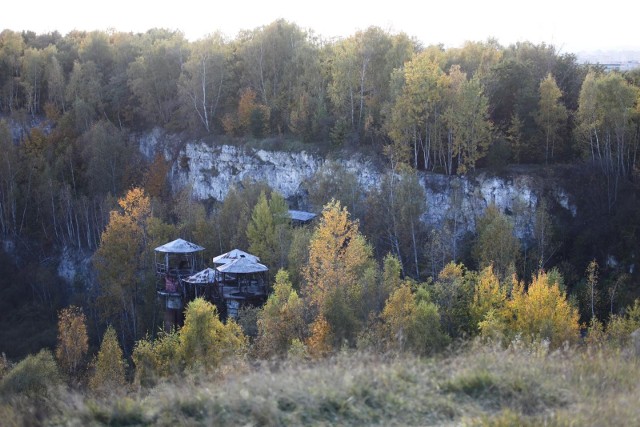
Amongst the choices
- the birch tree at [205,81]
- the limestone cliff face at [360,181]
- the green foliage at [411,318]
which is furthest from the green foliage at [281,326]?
the birch tree at [205,81]

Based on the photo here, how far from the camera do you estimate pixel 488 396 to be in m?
→ 8.23

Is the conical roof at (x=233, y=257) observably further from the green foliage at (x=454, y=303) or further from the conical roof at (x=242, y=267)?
the green foliage at (x=454, y=303)

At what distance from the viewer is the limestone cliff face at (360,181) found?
114 ft

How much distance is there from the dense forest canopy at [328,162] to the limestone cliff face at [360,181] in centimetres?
83

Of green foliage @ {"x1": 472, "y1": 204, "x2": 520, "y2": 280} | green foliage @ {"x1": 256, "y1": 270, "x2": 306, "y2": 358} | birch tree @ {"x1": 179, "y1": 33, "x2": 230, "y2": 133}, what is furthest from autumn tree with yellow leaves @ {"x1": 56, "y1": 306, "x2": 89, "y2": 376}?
birch tree @ {"x1": 179, "y1": 33, "x2": 230, "y2": 133}

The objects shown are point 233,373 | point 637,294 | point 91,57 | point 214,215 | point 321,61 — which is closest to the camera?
point 233,373

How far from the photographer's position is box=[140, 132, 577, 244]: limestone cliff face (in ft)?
114

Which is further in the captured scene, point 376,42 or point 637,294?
point 376,42

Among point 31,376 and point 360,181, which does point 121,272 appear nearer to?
point 31,376

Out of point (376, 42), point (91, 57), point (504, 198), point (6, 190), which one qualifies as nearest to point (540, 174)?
point (504, 198)

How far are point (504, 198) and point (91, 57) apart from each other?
44.7m

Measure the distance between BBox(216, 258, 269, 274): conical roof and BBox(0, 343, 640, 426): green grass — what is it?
21023mm

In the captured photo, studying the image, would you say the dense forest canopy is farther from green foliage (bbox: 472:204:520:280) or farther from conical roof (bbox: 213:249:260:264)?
conical roof (bbox: 213:249:260:264)

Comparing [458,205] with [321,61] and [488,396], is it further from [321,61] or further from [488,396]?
[488,396]
